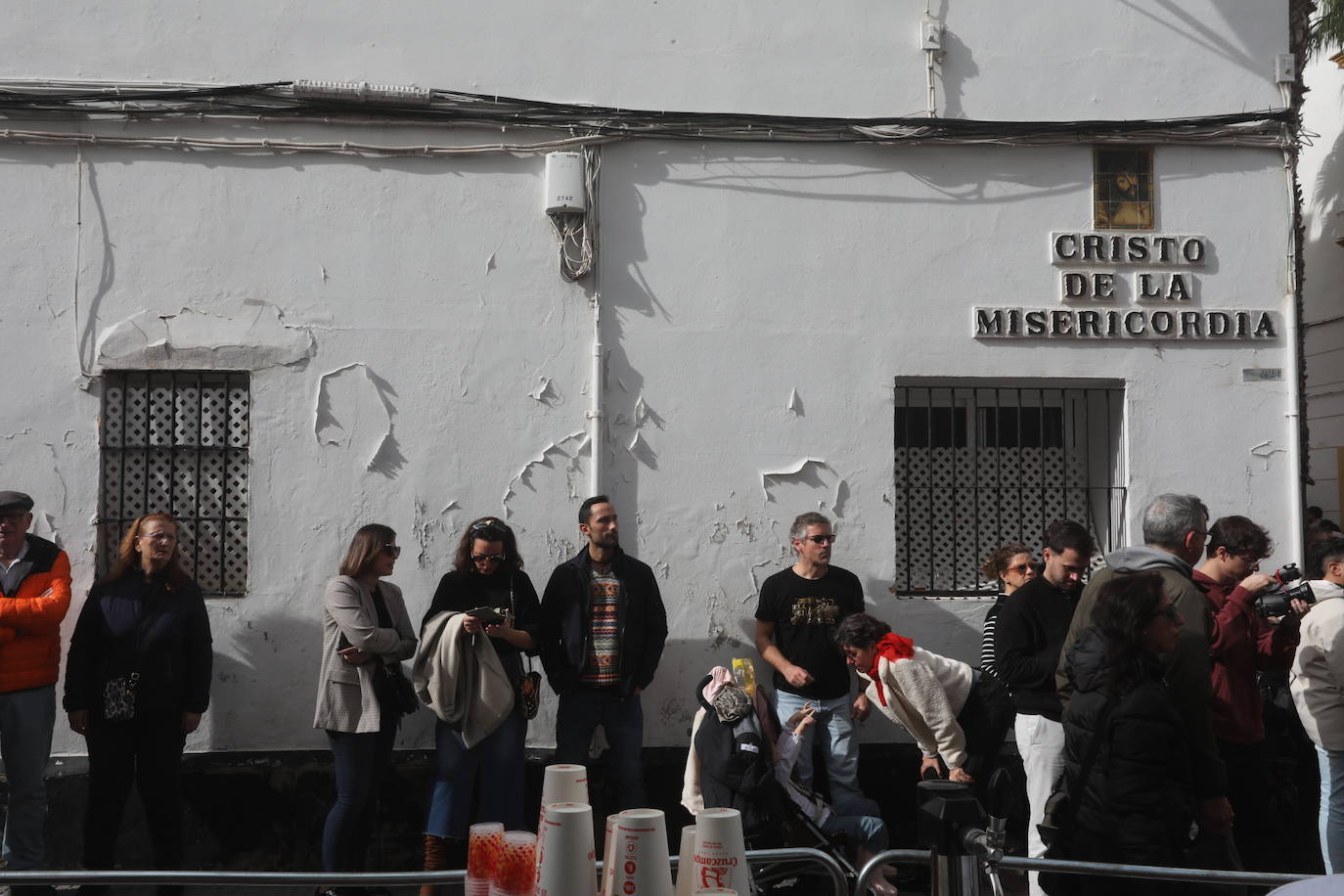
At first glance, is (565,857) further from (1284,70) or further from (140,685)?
(1284,70)

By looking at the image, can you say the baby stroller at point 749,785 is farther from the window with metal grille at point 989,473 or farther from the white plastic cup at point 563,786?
the white plastic cup at point 563,786

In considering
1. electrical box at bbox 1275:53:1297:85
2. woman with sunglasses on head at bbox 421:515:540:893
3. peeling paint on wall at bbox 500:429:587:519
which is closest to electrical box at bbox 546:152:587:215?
peeling paint on wall at bbox 500:429:587:519

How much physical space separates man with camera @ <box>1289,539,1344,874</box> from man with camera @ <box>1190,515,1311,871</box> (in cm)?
19

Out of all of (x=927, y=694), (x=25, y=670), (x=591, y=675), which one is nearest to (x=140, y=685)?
(x=25, y=670)

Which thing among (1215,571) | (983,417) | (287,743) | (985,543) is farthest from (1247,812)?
(287,743)

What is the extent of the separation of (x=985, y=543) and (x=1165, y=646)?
9.88ft

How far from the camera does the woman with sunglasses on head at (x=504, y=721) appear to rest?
552 cm

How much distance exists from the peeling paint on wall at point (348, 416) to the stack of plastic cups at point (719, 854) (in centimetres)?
414

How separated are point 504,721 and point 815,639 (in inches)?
63.0

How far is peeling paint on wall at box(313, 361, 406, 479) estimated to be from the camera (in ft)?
20.5

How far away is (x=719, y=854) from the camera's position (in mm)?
2455

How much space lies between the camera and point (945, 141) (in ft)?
21.6

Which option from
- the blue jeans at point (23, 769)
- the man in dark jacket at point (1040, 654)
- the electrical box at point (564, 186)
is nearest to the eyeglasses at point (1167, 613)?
the man in dark jacket at point (1040, 654)

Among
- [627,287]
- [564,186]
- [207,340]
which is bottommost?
[207,340]
